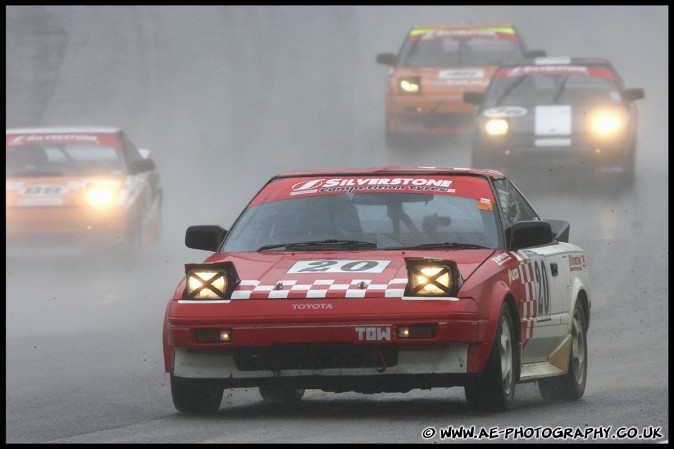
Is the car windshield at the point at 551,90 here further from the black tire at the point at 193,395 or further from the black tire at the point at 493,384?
the black tire at the point at 193,395

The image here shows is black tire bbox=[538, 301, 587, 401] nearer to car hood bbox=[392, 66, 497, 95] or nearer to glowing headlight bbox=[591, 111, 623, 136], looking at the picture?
glowing headlight bbox=[591, 111, 623, 136]

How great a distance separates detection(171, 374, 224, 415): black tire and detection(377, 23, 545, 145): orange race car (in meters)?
13.5

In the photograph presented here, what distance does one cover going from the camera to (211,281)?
8234mm

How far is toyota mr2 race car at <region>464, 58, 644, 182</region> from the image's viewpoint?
1847 centimetres

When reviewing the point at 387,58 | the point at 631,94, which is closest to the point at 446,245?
the point at 631,94

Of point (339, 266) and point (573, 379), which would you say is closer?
point (339, 266)

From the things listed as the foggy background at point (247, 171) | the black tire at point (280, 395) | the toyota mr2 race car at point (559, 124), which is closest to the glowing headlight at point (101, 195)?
the foggy background at point (247, 171)

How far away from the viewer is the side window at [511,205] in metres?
9.28

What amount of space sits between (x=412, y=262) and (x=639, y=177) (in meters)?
13.5

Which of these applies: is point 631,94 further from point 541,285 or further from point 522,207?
point 541,285

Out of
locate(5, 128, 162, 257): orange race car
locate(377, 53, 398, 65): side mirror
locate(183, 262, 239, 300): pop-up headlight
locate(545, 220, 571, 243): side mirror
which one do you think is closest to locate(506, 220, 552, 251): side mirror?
locate(545, 220, 571, 243): side mirror

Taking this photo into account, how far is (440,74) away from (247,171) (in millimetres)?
3283

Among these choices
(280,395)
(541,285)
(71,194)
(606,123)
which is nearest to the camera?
(541,285)

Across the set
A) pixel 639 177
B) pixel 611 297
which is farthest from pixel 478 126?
pixel 611 297
